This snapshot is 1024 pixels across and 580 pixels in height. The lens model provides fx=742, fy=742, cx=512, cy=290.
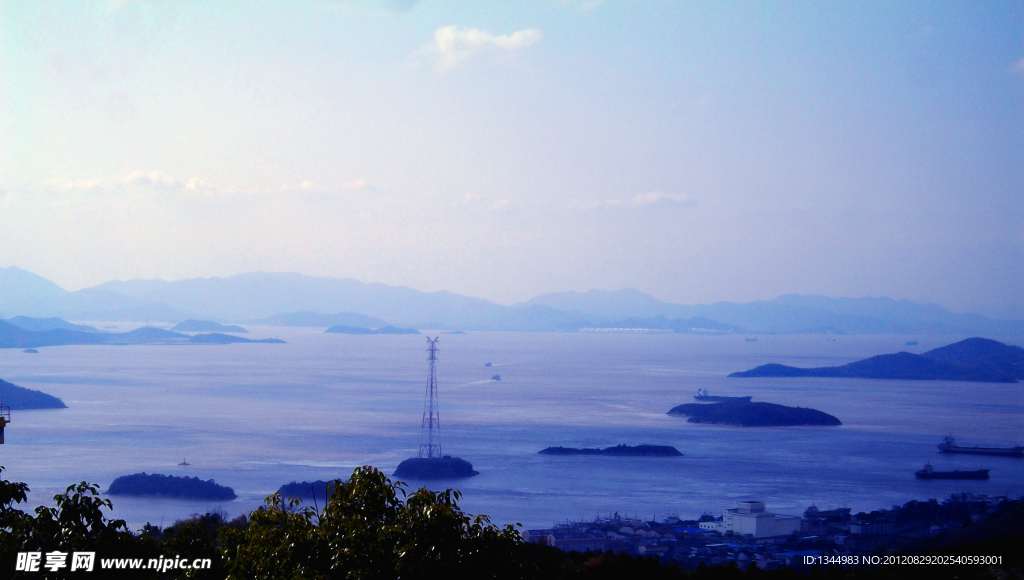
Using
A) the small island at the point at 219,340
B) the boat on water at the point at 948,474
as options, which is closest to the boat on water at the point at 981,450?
the boat on water at the point at 948,474

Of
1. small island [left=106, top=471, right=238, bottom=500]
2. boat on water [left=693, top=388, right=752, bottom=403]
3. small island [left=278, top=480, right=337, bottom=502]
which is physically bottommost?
small island [left=106, top=471, right=238, bottom=500]

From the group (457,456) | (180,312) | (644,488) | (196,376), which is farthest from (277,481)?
(180,312)

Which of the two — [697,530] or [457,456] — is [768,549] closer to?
[697,530]

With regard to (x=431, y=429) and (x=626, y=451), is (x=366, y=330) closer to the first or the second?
(x=431, y=429)

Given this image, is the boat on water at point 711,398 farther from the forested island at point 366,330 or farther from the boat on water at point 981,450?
the forested island at point 366,330

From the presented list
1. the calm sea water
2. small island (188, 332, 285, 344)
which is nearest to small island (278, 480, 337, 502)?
the calm sea water

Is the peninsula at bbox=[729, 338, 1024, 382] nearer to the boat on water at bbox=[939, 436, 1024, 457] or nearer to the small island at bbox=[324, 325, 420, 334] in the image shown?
the boat on water at bbox=[939, 436, 1024, 457]
